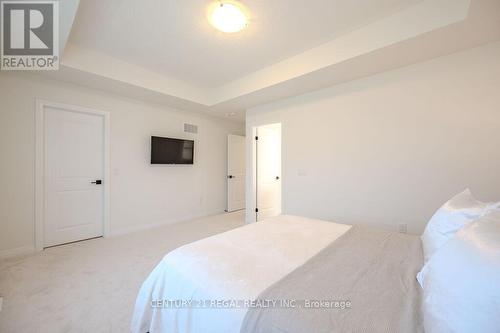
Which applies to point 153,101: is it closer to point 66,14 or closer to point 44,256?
point 66,14

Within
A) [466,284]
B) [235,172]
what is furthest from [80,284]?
[235,172]

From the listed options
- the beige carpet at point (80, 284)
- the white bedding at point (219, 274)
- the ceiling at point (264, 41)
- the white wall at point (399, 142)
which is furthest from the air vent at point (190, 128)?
the white bedding at point (219, 274)

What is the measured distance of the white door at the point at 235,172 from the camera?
16.9 feet

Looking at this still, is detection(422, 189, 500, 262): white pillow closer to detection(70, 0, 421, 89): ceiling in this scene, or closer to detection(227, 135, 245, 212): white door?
detection(70, 0, 421, 89): ceiling

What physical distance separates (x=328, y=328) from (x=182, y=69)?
340 cm

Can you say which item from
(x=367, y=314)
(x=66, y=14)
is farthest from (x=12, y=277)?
(x=367, y=314)

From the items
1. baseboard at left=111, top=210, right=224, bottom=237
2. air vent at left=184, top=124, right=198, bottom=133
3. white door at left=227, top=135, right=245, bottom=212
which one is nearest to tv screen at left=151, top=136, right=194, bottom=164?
air vent at left=184, top=124, right=198, bottom=133

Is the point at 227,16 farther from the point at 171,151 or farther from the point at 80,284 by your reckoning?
the point at 80,284

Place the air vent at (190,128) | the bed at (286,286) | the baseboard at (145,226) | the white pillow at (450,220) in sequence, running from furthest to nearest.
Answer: the air vent at (190,128)
the baseboard at (145,226)
the white pillow at (450,220)
the bed at (286,286)

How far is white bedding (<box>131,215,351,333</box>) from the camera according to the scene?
0.94m

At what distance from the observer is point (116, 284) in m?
2.07

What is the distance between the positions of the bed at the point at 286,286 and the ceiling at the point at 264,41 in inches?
74.3

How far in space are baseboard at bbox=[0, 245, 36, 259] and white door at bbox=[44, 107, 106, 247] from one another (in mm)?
162

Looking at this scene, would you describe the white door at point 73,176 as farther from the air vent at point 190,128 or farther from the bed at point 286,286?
the bed at point 286,286
